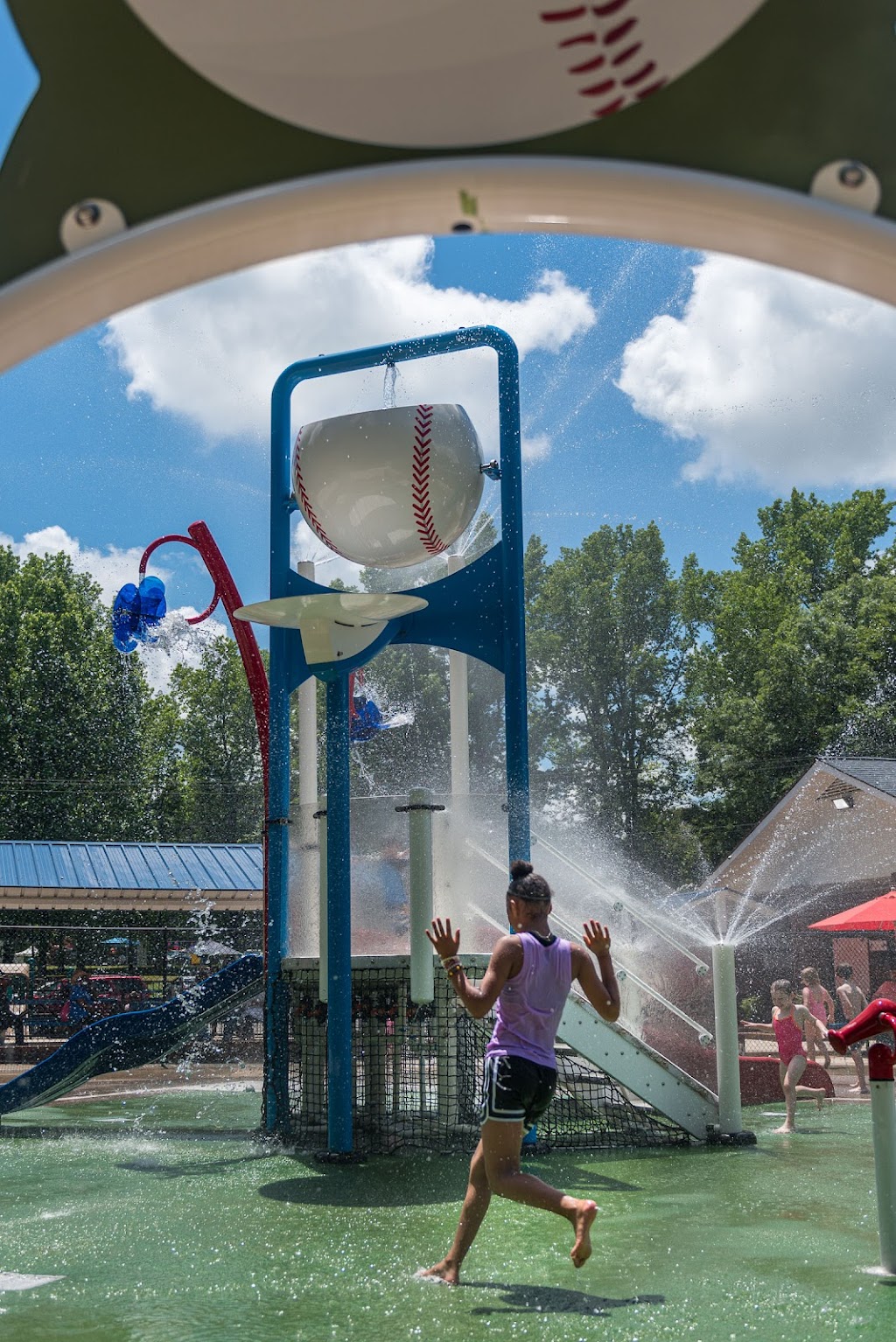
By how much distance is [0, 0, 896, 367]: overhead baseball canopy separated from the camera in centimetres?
158

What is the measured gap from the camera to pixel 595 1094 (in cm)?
825

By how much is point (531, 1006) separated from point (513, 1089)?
258mm

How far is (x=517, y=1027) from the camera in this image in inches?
162

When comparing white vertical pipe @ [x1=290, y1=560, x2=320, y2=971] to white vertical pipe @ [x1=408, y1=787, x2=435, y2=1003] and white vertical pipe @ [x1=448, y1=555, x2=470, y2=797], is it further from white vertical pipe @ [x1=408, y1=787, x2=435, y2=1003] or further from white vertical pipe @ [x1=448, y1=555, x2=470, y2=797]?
white vertical pipe @ [x1=448, y1=555, x2=470, y2=797]

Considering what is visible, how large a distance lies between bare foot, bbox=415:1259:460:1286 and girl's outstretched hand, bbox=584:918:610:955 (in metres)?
1.08

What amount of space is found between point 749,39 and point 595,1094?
751 cm

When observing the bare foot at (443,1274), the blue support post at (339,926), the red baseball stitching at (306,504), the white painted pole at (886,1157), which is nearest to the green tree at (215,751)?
the red baseball stitching at (306,504)

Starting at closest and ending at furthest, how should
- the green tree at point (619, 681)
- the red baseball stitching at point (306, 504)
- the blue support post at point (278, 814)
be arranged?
1. the red baseball stitching at point (306, 504)
2. the blue support post at point (278, 814)
3. the green tree at point (619, 681)

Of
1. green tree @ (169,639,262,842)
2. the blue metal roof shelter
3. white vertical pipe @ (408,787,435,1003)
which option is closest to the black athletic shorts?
white vertical pipe @ (408,787,435,1003)

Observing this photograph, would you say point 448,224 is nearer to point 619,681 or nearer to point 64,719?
point 64,719

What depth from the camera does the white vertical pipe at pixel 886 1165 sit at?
3994 millimetres

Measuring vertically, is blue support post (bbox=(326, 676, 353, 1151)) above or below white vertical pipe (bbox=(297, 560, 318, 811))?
below

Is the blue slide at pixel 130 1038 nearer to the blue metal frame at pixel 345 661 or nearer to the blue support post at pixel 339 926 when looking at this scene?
the blue metal frame at pixel 345 661

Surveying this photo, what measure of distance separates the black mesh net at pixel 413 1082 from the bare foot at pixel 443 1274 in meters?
2.93
